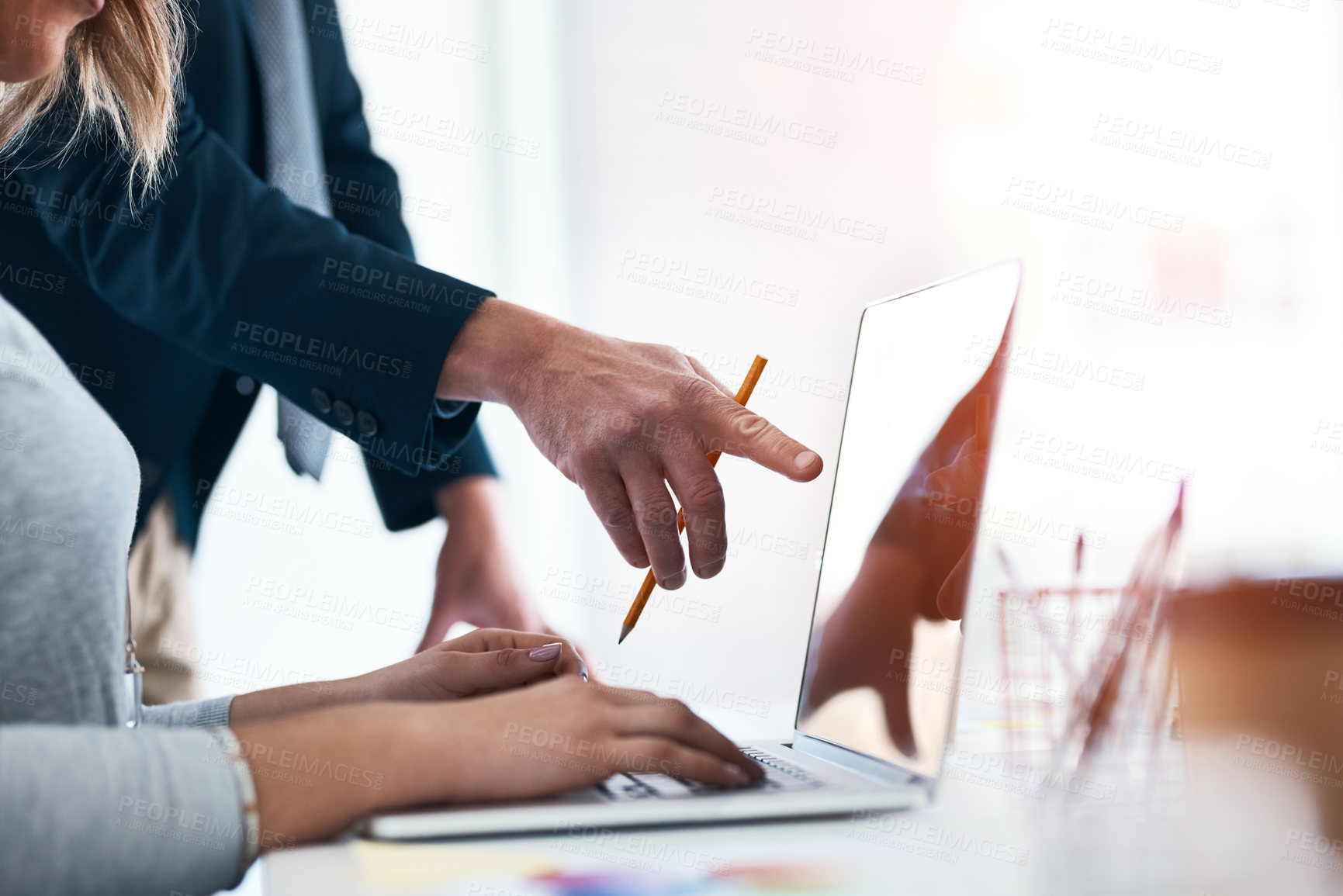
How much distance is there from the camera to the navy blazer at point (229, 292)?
890mm

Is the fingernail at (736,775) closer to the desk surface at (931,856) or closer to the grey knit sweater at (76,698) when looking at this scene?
the desk surface at (931,856)

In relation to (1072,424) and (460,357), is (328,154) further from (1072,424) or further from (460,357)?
(1072,424)

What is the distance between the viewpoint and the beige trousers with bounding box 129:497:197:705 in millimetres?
1250

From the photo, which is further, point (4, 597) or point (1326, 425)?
point (1326, 425)

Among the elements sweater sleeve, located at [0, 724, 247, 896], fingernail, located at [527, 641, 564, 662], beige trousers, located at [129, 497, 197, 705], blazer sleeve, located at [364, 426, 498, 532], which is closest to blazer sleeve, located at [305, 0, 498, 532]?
blazer sleeve, located at [364, 426, 498, 532]

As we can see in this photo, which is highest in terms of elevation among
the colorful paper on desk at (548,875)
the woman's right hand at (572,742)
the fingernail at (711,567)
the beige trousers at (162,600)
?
the fingernail at (711,567)

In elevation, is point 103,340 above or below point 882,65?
below

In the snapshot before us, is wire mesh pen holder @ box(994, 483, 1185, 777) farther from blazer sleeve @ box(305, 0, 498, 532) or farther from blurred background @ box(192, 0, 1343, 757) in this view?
blazer sleeve @ box(305, 0, 498, 532)

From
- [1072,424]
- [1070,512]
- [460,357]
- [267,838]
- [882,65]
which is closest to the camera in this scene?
[267,838]

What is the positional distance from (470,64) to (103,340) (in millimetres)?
1664

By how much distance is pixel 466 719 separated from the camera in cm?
49

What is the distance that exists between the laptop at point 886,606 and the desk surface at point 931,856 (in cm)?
1

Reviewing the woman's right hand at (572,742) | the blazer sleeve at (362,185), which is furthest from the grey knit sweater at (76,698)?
the blazer sleeve at (362,185)

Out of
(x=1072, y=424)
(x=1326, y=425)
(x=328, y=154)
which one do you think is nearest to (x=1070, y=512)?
(x=1072, y=424)
